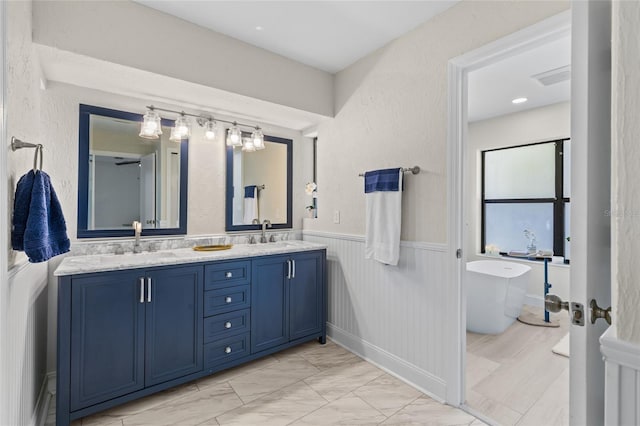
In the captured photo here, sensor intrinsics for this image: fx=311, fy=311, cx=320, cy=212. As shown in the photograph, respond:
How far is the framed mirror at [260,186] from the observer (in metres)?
2.91

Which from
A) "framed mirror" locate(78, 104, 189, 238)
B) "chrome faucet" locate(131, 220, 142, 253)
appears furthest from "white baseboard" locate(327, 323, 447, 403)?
"chrome faucet" locate(131, 220, 142, 253)

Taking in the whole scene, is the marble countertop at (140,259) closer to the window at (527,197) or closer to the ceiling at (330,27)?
the ceiling at (330,27)

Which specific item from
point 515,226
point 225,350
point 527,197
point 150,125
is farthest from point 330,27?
point 515,226

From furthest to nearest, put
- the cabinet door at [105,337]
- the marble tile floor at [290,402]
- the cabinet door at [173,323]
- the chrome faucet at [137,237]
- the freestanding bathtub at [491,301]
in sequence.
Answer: the freestanding bathtub at [491,301]
the chrome faucet at [137,237]
the cabinet door at [173,323]
the marble tile floor at [290,402]
the cabinet door at [105,337]

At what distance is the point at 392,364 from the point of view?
235cm

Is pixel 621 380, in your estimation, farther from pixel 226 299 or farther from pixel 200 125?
pixel 200 125

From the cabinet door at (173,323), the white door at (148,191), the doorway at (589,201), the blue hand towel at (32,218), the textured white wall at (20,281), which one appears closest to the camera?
the doorway at (589,201)

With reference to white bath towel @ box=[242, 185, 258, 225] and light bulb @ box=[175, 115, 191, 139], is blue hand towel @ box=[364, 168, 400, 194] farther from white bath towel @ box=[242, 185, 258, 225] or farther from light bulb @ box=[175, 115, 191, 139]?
light bulb @ box=[175, 115, 191, 139]

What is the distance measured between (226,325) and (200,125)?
167 centimetres

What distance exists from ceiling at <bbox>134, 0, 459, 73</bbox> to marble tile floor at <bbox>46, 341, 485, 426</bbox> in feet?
8.31

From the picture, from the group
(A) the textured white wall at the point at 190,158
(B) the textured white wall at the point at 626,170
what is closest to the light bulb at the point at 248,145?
(A) the textured white wall at the point at 190,158

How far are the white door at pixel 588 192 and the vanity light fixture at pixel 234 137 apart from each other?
96.7 inches

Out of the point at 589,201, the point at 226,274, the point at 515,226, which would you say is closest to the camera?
the point at 589,201

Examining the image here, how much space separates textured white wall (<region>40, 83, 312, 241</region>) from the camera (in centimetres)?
211
